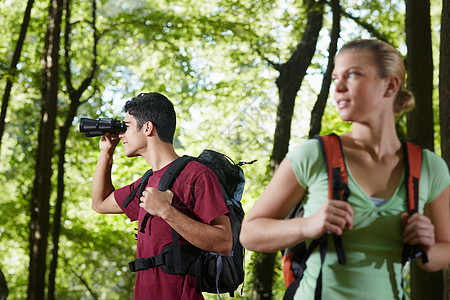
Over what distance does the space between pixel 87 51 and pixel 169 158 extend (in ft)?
39.3

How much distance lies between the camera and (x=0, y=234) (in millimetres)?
13859

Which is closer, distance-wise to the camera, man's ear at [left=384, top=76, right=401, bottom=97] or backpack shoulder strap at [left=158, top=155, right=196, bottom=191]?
man's ear at [left=384, top=76, right=401, bottom=97]

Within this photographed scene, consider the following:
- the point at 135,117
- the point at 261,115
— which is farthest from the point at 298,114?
the point at 135,117

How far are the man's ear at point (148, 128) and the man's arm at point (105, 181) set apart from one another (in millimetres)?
253

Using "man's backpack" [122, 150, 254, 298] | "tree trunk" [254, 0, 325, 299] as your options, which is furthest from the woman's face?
"tree trunk" [254, 0, 325, 299]

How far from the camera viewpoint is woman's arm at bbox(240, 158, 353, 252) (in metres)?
1.61

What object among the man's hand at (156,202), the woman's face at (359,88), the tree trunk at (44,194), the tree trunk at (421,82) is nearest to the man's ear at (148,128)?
the man's hand at (156,202)

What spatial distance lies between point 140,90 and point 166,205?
1241cm

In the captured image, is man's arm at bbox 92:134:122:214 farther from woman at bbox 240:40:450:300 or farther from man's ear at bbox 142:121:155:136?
woman at bbox 240:40:450:300

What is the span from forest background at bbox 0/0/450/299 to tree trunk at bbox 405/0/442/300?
30 millimetres

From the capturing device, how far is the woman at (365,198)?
1631 millimetres

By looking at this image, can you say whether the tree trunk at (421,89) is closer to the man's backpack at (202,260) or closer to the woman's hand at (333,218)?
the man's backpack at (202,260)

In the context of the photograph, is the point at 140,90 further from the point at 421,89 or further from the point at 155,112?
the point at 155,112

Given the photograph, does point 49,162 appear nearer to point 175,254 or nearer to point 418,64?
point 418,64
